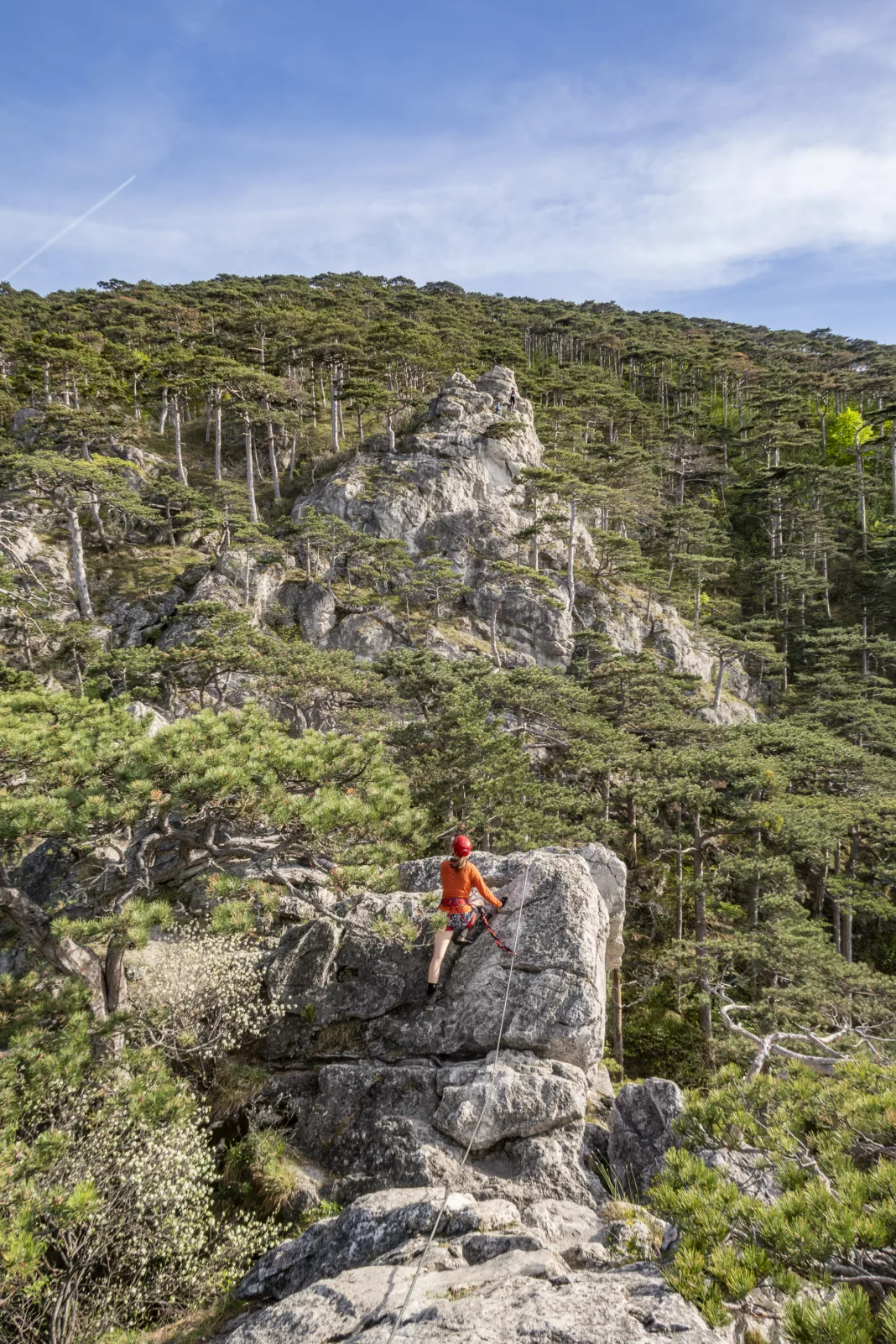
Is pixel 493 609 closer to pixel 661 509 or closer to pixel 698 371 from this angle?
pixel 661 509

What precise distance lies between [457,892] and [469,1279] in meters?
3.43

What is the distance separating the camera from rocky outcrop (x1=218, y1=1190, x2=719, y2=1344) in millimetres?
3074

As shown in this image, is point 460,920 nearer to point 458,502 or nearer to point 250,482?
point 458,502

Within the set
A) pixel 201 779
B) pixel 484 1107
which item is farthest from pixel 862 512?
pixel 201 779

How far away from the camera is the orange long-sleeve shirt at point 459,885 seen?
23.1ft

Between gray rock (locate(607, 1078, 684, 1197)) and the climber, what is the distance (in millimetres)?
2811

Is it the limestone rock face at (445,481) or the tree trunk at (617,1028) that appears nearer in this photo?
the tree trunk at (617,1028)

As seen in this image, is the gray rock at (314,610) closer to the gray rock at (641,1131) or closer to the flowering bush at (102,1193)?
the flowering bush at (102,1193)

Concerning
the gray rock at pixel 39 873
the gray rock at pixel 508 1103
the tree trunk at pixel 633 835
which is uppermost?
the gray rock at pixel 39 873

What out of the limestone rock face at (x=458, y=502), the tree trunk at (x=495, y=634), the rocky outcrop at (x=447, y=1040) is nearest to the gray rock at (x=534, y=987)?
the rocky outcrop at (x=447, y=1040)

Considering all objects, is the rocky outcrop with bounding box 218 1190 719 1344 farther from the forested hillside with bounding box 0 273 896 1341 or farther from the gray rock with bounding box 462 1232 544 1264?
the forested hillside with bounding box 0 273 896 1341

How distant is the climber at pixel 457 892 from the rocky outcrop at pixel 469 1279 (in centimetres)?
240

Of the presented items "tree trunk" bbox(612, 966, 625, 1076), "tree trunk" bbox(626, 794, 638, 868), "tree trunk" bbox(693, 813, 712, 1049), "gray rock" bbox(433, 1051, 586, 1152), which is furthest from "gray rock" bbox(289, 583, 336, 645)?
"gray rock" bbox(433, 1051, 586, 1152)

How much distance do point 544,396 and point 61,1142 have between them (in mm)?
54730
